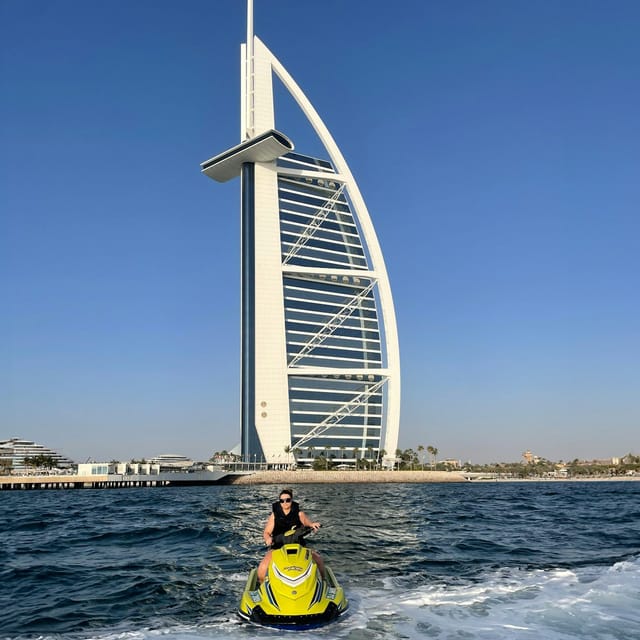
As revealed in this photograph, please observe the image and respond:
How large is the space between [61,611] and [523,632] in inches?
321

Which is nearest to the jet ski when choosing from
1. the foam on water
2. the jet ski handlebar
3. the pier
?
the foam on water

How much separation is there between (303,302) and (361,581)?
354 feet

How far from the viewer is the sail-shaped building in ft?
379

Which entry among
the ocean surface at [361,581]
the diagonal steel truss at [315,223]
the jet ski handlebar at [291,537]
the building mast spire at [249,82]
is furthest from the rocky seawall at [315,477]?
the jet ski handlebar at [291,537]

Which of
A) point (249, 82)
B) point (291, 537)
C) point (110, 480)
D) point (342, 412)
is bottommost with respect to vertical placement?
point (291, 537)

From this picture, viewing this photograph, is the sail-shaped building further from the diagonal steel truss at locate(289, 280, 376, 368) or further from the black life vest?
the black life vest

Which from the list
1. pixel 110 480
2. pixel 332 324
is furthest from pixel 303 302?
pixel 110 480

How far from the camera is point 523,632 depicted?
33.3 ft

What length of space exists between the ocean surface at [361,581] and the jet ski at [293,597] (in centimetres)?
23

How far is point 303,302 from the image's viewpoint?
12181 centimetres

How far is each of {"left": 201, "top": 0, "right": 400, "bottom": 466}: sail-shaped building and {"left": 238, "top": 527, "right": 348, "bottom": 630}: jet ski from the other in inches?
Answer: 4090

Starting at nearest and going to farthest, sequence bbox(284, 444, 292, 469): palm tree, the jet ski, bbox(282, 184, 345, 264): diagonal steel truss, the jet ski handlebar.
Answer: the jet ski < the jet ski handlebar < bbox(284, 444, 292, 469): palm tree < bbox(282, 184, 345, 264): diagonal steel truss

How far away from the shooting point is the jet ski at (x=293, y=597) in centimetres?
1019

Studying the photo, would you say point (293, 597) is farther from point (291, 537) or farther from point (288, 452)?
point (288, 452)
